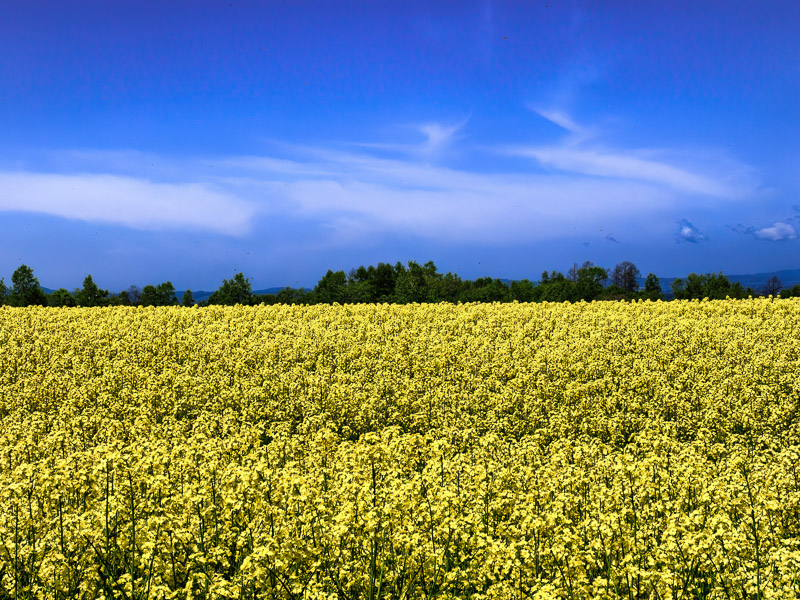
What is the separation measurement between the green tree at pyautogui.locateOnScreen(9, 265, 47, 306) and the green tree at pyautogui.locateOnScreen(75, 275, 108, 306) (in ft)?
14.0

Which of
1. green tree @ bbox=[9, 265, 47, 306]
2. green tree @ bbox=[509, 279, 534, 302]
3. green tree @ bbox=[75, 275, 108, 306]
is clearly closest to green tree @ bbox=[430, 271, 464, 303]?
green tree @ bbox=[509, 279, 534, 302]

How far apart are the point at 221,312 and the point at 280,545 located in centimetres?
2902

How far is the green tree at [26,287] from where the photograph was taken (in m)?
61.0

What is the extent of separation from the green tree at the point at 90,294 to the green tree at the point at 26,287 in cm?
426

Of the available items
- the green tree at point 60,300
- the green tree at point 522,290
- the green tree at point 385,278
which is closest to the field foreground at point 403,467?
the green tree at point 60,300

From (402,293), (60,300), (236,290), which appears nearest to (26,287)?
(60,300)

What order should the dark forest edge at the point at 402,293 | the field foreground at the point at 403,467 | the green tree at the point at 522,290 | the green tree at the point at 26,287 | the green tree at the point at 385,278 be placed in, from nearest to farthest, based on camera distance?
the field foreground at the point at 403,467
the dark forest edge at the point at 402,293
the green tree at the point at 26,287
the green tree at the point at 522,290
the green tree at the point at 385,278

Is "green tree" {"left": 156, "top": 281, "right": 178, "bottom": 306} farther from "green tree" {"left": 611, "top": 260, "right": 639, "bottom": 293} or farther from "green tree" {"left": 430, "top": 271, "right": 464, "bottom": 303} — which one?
"green tree" {"left": 611, "top": 260, "right": 639, "bottom": 293}

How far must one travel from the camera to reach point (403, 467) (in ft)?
33.3

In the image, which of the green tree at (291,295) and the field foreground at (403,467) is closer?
the field foreground at (403,467)

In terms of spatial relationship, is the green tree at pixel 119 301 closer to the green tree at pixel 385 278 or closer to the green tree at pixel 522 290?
the green tree at pixel 385 278

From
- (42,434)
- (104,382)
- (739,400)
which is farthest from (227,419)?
(739,400)

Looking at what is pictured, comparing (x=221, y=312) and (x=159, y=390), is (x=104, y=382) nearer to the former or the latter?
(x=159, y=390)

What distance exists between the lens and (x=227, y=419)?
13141 millimetres
